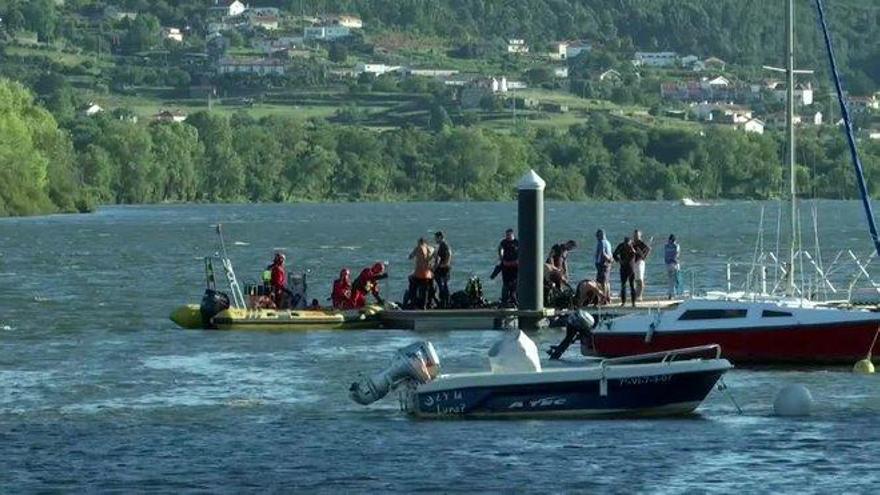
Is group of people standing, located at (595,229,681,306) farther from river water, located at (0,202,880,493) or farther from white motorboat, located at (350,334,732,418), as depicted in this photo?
white motorboat, located at (350,334,732,418)

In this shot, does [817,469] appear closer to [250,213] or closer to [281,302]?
[281,302]

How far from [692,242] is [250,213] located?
240 feet

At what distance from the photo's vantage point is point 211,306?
5691cm

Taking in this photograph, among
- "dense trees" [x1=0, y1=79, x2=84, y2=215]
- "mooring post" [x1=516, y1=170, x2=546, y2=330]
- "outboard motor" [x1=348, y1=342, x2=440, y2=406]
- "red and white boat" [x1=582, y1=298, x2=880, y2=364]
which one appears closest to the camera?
"outboard motor" [x1=348, y1=342, x2=440, y2=406]

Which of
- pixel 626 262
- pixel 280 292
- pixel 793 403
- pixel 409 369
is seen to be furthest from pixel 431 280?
pixel 409 369

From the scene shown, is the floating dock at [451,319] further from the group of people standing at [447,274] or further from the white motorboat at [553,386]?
the white motorboat at [553,386]

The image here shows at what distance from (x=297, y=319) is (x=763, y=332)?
11.9 m

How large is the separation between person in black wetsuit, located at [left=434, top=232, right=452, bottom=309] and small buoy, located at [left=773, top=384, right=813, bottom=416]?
49.4 ft

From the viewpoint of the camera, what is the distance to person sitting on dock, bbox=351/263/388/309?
57281 mm

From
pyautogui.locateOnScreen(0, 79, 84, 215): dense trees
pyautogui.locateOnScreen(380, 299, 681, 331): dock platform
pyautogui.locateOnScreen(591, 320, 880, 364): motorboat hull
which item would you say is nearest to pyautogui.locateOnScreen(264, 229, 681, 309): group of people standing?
pyautogui.locateOnScreen(380, 299, 681, 331): dock platform

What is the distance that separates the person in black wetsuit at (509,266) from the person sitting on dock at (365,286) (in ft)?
8.85

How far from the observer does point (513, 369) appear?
132ft

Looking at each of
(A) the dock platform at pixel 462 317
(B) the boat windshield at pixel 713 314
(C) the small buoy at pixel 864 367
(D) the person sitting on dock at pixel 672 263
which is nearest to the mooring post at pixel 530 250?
(A) the dock platform at pixel 462 317

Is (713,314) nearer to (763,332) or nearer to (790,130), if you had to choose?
(763,332)
